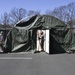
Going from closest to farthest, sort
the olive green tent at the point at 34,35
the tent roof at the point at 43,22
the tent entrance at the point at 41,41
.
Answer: the olive green tent at the point at 34,35, the tent roof at the point at 43,22, the tent entrance at the point at 41,41

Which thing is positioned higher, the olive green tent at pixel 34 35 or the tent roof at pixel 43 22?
the tent roof at pixel 43 22

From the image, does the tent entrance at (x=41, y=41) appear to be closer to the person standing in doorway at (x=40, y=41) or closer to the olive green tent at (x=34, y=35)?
the person standing in doorway at (x=40, y=41)

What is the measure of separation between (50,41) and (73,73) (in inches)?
439

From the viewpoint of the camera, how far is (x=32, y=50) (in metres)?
23.0

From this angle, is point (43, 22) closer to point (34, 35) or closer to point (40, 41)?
point (34, 35)

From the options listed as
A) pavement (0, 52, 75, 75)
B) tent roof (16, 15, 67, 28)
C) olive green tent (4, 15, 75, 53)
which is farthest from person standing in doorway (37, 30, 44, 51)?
pavement (0, 52, 75, 75)

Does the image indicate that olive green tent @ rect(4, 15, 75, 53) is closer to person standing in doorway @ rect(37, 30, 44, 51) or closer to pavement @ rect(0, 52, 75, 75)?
person standing in doorway @ rect(37, 30, 44, 51)

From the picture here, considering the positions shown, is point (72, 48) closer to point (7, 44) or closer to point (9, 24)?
point (7, 44)

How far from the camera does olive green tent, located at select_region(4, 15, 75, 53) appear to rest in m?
23.0

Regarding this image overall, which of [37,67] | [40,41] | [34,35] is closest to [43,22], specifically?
[34,35]

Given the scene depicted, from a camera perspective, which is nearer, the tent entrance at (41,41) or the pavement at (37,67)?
the pavement at (37,67)

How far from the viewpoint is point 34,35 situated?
23500 mm

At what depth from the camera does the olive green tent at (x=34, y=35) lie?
23.0m

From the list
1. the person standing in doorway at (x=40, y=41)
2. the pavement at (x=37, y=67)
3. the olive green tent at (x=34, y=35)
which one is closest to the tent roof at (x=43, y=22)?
the olive green tent at (x=34, y=35)
